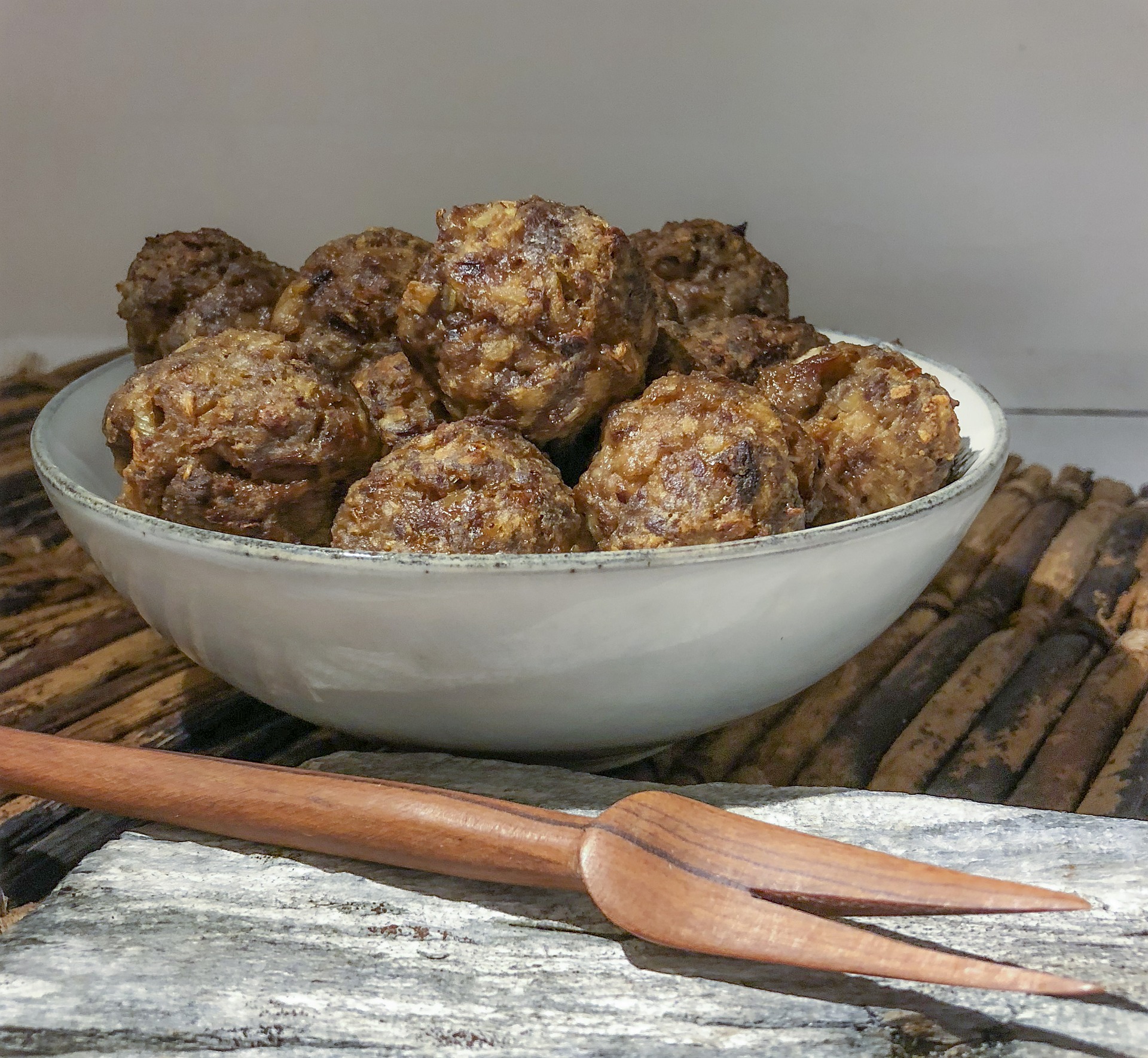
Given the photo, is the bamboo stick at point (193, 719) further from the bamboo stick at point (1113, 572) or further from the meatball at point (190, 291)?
the bamboo stick at point (1113, 572)

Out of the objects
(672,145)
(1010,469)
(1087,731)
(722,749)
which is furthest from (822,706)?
(672,145)

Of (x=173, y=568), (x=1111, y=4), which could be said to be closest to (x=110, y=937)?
(x=173, y=568)

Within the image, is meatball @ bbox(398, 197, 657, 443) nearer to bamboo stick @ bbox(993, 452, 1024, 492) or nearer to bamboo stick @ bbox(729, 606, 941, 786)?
bamboo stick @ bbox(729, 606, 941, 786)

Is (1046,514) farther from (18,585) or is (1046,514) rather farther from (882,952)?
(18,585)

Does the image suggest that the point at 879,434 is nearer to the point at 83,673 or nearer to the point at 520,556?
the point at 520,556

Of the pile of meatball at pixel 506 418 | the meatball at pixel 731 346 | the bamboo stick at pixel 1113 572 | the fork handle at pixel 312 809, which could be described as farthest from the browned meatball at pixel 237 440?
the bamboo stick at pixel 1113 572

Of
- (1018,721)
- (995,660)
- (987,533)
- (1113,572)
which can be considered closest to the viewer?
(1018,721)
